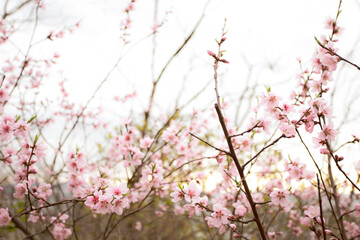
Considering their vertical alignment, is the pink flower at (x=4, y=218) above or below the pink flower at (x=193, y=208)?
below

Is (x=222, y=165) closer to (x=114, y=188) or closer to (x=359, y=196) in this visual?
(x=114, y=188)

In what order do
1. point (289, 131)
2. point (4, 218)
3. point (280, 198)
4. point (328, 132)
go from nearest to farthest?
point (289, 131) → point (328, 132) → point (280, 198) → point (4, 218)

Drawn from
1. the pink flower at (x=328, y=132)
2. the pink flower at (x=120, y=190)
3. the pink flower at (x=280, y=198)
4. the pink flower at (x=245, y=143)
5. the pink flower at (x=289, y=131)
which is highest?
the pink flower at (x=245, y=143)

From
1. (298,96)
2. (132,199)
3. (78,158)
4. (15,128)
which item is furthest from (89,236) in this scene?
(298,96)

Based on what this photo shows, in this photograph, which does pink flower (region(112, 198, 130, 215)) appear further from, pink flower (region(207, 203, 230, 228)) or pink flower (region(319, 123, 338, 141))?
pink flower (region(319, 123, 338, 141))

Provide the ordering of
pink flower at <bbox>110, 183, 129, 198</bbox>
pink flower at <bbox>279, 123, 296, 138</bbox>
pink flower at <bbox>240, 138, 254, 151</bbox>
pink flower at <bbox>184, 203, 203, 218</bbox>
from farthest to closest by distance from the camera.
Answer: pink flower at <bbox>240, 138, 254, 151</bbox>, pink flower at <bbox>110, 183, 129, 198</bbox>, pink flower at <bbox>184, 203, 203, 218</bbox>, pink flower at <bbox>279, 123, 296, 138</bbox>

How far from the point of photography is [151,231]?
877cm

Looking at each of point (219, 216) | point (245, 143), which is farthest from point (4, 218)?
point (245, 143)

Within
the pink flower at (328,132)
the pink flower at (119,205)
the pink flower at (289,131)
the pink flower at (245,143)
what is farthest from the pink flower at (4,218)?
the pink flower at (328,132)

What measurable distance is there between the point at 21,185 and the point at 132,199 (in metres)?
1.39

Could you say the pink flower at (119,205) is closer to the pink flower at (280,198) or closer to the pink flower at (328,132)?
the pink flower at (280,198)

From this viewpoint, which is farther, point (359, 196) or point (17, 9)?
point (17, 9)

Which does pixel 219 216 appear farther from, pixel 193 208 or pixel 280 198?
pixel 280 198

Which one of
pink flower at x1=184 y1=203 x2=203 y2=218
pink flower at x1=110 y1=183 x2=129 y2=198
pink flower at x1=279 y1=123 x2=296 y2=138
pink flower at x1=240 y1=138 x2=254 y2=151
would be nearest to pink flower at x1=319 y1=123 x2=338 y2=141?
pink flower at x1=279 y1=123 x2=296 y2=138
